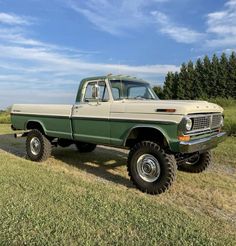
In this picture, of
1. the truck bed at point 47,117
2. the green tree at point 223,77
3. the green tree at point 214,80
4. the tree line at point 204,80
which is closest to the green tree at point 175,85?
the tree line at point 204,80

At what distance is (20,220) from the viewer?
4570mm

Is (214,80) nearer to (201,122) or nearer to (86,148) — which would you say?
(86,148)

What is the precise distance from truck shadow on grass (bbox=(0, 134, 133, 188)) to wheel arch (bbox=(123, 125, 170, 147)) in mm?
958

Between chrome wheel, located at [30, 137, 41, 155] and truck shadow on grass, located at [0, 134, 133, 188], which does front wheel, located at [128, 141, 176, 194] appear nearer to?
truck shadow on grass, located at [0, 134, 133, 188]

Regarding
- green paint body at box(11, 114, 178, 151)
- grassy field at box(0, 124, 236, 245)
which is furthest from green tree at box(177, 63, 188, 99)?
grassy field at box(0, 124, 236, 245)

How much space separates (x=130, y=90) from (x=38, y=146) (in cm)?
309

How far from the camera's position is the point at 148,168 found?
6.29 meters

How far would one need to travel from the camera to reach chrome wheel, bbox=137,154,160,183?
6.21 m

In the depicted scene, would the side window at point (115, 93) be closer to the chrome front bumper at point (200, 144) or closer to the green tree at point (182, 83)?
the chrome front bumper at point (200, 144)

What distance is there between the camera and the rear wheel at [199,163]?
7551mm

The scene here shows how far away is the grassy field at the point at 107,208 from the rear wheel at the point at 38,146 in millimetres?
595

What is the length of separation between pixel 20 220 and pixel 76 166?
3.94m

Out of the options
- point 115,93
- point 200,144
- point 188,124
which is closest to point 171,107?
point 188,124

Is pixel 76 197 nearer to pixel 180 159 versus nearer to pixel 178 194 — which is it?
pixel 178 194
